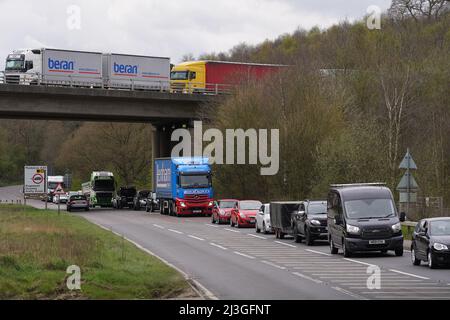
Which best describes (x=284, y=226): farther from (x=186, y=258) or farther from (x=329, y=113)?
(x=329, y=113)

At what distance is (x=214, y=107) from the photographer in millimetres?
65812

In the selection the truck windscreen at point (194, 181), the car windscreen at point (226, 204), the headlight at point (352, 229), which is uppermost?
the truck windscreen at point (194, 181)

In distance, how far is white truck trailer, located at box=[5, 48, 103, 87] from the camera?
64.4 meters

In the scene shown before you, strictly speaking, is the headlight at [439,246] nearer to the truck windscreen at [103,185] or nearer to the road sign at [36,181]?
the road sign at [36,181]

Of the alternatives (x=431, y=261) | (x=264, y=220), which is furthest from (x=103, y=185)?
(x=431, y=261)

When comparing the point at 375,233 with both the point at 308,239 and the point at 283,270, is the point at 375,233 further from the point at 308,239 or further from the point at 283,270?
the point at 308,239

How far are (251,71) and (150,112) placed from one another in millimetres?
9300

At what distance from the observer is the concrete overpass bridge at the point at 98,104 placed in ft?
202

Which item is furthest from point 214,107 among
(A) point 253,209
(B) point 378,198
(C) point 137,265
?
(C) point 137,265

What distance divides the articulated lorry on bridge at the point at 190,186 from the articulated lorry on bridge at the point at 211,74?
38.0ft

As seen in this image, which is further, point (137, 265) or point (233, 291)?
point (137, 265)

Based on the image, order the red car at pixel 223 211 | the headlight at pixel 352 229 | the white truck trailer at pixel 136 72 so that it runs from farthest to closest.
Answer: the white truck trailer at pixel 136 72 < the red car at pixel 223 211 < the headlight at pixel 352 229

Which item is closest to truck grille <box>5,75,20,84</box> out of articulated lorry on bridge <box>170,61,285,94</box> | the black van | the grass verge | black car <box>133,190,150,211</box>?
articulated lorry on bridge <box>170,61,285,94</box>

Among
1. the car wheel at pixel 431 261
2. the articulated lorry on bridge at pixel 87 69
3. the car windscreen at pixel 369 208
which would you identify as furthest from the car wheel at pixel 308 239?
the articulated lorry on bridge at pixel 87 69
